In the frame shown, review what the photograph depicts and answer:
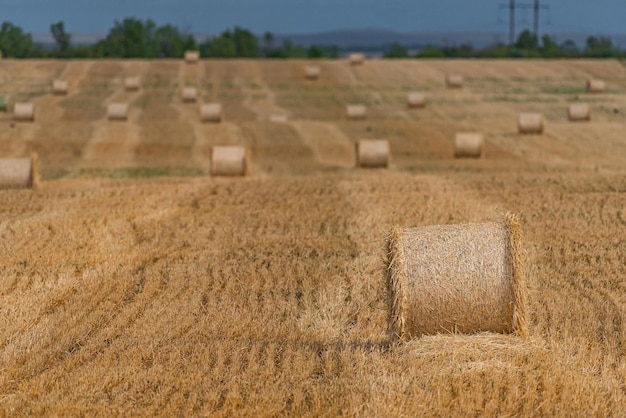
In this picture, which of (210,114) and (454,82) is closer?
(210,114)

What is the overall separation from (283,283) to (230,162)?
11.6m

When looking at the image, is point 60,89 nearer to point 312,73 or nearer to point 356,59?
point 312,73

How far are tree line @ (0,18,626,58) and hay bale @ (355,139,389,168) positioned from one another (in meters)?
48.7

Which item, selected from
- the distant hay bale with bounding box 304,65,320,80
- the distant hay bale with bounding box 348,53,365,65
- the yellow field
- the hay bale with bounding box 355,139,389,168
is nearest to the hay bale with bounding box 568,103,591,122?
the yellow field

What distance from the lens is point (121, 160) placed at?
31.3m

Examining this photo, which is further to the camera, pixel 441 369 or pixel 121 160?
pixel 121 160

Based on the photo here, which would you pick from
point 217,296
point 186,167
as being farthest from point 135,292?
point 186,167

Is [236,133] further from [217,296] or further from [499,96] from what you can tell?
[217,296]

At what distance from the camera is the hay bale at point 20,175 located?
2209 centimetres

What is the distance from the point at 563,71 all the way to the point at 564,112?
15.4 metres

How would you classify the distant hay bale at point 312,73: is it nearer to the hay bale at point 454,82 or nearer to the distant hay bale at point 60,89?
the hay bale at point 454,82

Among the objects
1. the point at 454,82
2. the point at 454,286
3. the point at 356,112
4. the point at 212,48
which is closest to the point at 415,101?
the point at 356,112

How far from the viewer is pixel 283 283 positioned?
13695 millimetres

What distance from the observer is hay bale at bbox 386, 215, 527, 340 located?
10.1 metres
